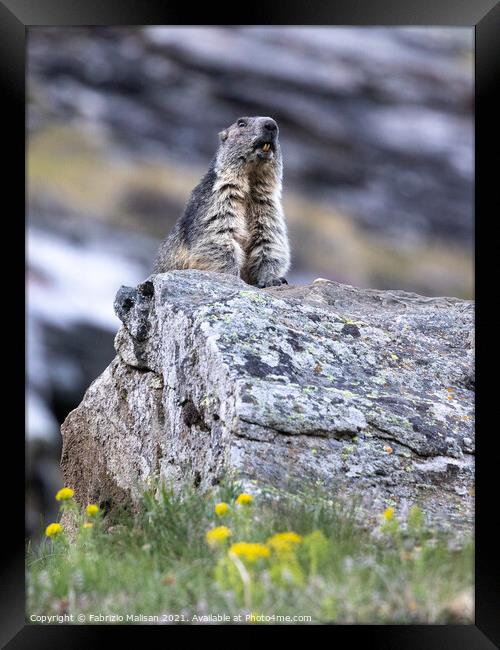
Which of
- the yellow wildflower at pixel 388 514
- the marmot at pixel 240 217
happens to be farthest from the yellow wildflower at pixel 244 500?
the marmot at pixel 240 217

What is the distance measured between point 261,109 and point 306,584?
1327cm

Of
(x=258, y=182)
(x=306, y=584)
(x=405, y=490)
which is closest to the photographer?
(x=306, y=584)

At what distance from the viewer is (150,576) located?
4109mm

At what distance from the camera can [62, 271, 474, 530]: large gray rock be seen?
4.98 metres

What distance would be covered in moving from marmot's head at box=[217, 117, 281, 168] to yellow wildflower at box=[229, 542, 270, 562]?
5.76 metres

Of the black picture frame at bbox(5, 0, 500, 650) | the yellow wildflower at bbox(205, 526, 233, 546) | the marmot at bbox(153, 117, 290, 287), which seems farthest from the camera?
the marmot at bbox(153, 117, 290, 287)

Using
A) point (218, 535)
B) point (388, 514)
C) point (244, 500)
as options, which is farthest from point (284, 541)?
point (388, 514)

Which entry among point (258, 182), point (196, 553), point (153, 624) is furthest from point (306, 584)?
point (258, 182)

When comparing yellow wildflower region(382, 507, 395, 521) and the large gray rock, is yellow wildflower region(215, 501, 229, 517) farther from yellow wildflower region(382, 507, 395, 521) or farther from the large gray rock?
yellow wildflower region(382, 507, 395, 521)

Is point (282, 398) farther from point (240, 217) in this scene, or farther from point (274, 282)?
point (240, 217)

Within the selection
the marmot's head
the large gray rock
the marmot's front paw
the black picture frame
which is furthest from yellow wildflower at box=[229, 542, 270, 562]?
the marmot's head

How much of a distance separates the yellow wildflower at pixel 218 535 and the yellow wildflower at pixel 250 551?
10 cm

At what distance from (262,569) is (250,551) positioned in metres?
0.17
